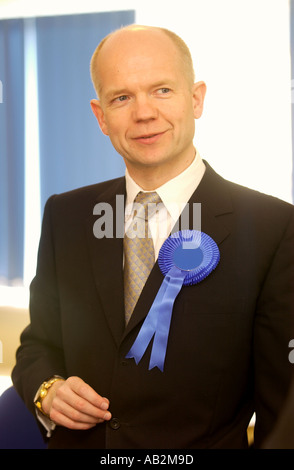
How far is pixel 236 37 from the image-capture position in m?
2.81

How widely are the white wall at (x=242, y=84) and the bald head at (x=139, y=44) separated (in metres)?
1.77

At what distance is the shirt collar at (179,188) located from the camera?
110 centimetres

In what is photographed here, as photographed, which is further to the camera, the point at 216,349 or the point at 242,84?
the point at 242,84

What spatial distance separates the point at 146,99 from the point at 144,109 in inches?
1.0

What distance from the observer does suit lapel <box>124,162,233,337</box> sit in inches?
39.3

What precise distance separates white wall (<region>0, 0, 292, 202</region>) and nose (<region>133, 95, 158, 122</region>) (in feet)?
6.06

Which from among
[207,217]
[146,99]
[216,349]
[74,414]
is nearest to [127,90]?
[146,99]

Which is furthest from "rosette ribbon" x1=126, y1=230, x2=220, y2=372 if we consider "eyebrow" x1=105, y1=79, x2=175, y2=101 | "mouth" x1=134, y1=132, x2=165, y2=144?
"eyebrow" x1=105, y1=79, x2=175, y2=101

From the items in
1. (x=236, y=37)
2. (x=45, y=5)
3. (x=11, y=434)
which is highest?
(x=45, y=5)

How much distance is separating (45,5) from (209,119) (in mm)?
1239

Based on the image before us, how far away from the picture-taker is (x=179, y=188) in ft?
3.62

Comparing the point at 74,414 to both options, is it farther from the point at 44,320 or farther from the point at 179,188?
the point at 179,188

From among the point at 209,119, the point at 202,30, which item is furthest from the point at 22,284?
the point at 202,30

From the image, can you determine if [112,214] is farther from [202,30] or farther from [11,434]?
[202,30]
